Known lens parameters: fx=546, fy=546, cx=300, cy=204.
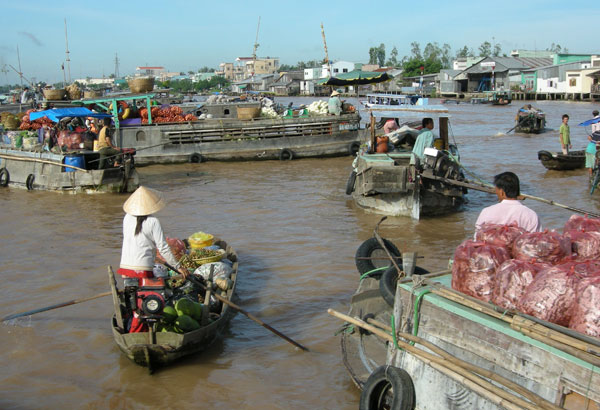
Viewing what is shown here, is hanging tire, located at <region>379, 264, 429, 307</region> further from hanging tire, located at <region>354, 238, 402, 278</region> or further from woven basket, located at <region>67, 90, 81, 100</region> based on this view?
woven basket, located at <region>67, 90, 81, 100</region>

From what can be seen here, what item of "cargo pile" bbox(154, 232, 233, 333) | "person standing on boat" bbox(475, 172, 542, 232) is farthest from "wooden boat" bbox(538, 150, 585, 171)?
"person standing on boat" bbox(475, 172, 542, 232)

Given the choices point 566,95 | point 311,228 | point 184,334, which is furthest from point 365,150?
point 566,95

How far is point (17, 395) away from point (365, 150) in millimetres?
9180

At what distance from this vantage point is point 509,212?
175 inches

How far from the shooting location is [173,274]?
6.75m

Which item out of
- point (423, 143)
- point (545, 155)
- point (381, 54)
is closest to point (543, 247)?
point (423, 143)

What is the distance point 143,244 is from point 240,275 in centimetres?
310

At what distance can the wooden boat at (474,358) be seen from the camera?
2895 millimetres

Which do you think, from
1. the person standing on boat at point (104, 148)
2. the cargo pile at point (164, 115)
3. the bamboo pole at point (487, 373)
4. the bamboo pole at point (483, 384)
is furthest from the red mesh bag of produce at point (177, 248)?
the cargo pile at point (164, 115)

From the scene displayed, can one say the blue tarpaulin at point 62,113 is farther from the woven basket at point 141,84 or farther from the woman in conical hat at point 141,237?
the woman in conical hat at point 141,237

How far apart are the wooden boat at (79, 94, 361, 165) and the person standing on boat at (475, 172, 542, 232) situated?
15.5 metres

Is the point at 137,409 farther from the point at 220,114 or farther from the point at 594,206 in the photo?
the point at 220,114

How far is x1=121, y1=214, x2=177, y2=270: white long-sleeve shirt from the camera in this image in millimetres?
5410

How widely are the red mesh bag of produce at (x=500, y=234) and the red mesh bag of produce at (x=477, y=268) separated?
12 cm
